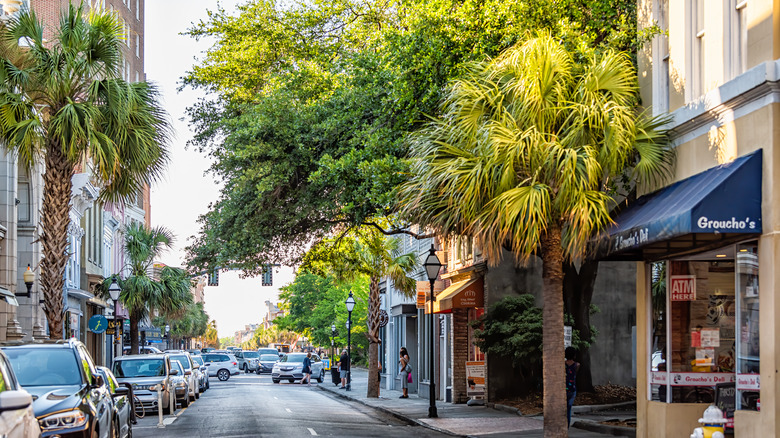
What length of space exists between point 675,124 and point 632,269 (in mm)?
13402

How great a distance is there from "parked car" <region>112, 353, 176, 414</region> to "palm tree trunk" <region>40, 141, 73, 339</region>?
5.88 meters

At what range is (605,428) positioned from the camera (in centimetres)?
1925

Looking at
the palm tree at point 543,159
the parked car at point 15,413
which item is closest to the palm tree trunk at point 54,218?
the palm tree at point 543,159

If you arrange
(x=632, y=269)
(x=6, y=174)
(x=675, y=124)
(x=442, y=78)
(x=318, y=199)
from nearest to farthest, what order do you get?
1. (x=675, y=124)
2. (x=442, y=78)
3. (x=318, y=199)
4. (x=632, y=269)
5. (x=6, y=174)

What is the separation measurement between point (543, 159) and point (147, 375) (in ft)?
52.7

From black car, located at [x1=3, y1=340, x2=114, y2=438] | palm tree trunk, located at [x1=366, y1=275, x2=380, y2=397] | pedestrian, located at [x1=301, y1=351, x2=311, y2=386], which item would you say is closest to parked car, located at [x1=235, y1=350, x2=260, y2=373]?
pedestrian, located at [x1=301, y1=351, x2=311, y2=386]

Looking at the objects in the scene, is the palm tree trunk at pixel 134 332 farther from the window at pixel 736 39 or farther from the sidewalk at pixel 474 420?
the window at pixel 736 39

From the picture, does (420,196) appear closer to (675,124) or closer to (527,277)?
(675,124)

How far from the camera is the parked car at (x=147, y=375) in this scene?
2614 centimetres

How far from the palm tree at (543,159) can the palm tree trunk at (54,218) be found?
8070 millimetres

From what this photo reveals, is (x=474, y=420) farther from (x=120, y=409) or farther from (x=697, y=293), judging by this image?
(x=120, y=409)

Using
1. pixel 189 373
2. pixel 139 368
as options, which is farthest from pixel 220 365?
pixel 139 368

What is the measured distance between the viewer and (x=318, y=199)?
78.4 ft

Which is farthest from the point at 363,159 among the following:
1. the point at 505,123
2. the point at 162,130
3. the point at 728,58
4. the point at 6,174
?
the point at 6,174
